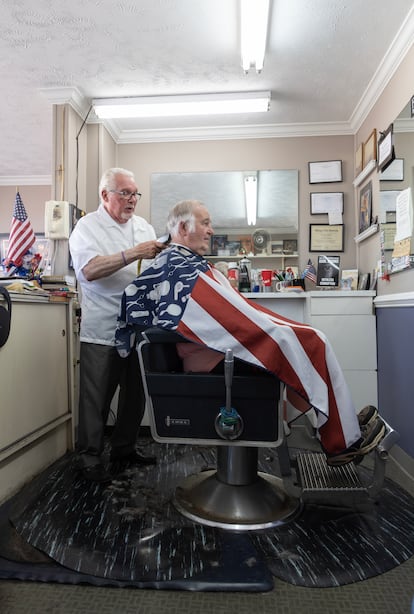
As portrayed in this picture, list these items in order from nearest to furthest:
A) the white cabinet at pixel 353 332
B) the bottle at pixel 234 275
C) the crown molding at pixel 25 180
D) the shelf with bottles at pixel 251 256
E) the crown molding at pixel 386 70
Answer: the crown molding at pixel 386 70 → the white cabinet at pixel 353 332 → the bottle at pixel 234 275 → the shelf with bottles at pixel 251 256 → the crown molding at pixel 25 180

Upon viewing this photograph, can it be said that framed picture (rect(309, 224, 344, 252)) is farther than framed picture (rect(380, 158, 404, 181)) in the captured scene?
Yes

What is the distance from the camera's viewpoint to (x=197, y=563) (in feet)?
4.56

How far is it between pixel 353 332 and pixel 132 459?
1.64 meters

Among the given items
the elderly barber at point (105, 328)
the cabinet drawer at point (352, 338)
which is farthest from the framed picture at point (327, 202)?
the elderly barber at point (105, 328)

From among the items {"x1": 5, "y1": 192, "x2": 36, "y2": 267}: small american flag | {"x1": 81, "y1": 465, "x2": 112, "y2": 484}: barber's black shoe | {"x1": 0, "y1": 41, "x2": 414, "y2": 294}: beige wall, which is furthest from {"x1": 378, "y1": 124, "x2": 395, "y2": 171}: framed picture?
{"x1": 81, "y1": 465, "x2": 112, "y2": 484}: barber's black shoe

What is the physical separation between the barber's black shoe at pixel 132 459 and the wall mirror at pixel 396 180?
175cm

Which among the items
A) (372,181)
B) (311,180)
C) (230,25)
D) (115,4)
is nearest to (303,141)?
(311,180)

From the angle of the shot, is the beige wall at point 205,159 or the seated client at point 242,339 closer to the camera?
the seated client at point 242,339

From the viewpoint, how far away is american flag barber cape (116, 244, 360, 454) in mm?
1468

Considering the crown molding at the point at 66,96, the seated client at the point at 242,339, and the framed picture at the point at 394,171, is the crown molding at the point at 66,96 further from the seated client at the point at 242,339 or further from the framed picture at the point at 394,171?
the framed picture at the point at 394,171

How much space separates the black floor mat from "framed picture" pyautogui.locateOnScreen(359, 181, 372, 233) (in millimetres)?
1928

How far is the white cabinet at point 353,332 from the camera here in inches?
112

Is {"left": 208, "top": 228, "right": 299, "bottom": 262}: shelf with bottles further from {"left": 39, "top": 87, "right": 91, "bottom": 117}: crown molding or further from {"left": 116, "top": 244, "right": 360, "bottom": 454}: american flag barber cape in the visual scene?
{"left": 116, "top": 244, "right": 360, "bottom": 454}: american flag barber cape

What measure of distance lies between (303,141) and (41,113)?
7.02ft
